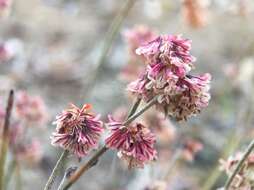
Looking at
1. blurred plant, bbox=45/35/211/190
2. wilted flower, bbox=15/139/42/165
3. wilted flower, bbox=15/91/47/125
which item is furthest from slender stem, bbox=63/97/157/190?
wilted flower, bbox=15/139/42/165

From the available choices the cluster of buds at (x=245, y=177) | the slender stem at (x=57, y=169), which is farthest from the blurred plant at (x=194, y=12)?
the slender stem at (x=57, y=169)

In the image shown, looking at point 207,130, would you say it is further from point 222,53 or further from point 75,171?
point 75,171

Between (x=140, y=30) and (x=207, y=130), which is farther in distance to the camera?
(x=207, y=130)

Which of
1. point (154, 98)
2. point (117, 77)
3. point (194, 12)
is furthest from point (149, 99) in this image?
point (117, 77)

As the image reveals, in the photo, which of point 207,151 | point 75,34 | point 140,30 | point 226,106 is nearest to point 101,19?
point 75,34

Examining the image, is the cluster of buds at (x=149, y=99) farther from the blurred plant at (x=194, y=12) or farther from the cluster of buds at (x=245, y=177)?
the blurred plant at (x=194, y=12)

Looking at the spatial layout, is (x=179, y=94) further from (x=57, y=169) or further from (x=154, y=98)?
(x=57, y=169)
